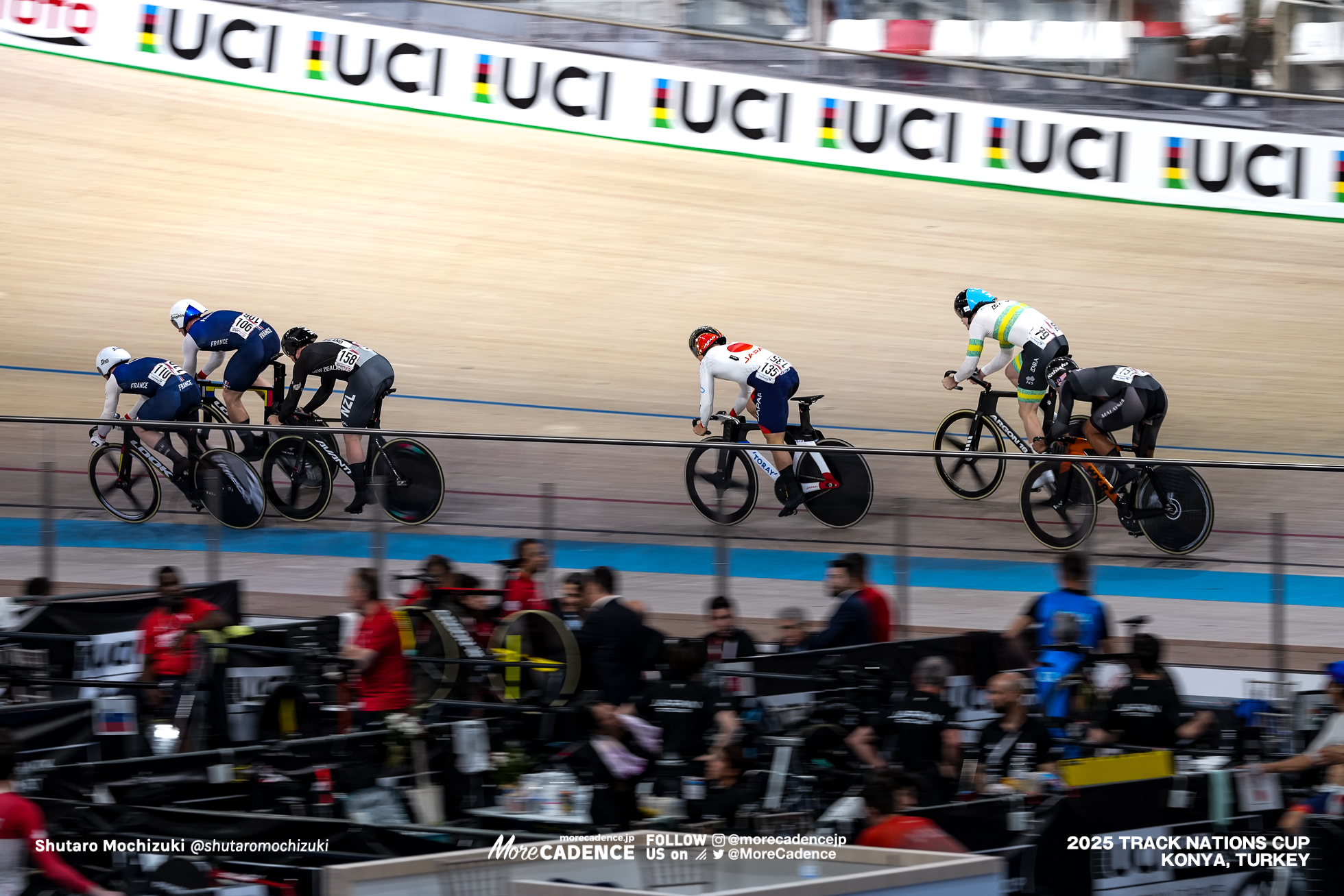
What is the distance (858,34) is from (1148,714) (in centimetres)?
1156

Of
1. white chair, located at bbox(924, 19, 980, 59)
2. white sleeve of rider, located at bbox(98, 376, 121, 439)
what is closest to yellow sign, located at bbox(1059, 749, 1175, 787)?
white sleeve of rider, located at bbox(98, 376, 121, 439)

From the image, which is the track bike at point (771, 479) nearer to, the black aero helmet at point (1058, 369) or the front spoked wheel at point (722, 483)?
the front spoked wheel at point (722, 483)

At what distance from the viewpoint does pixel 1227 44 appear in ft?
50.7

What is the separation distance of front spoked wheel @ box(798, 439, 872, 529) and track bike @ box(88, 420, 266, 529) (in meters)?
2.56

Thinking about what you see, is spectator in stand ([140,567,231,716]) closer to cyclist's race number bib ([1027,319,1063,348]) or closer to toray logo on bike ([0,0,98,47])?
cyclist's race number bib ([1027,319,1063,348])

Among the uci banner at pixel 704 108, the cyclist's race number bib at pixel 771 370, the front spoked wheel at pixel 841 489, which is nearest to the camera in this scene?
the front spoked wheel at pixel 841 489

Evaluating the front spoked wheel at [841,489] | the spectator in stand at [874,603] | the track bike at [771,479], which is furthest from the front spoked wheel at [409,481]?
the spectator in stand at [874,603]

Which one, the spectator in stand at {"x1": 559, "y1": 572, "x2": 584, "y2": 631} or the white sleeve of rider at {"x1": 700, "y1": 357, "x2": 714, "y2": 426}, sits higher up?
the white sleeve of rider at {"x1": 700, "y1": 357, "x2": 714, "y2": 426}

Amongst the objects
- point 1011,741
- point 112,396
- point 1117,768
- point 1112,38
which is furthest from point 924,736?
point 1112,38

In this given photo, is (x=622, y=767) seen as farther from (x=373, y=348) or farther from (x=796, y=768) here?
(x=373, y=348)

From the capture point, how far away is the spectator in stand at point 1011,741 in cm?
532

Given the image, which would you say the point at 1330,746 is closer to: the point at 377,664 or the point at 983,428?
the point at 377,664

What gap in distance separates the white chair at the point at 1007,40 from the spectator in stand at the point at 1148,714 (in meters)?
11.2

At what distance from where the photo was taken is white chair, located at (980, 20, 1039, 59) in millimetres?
15758
